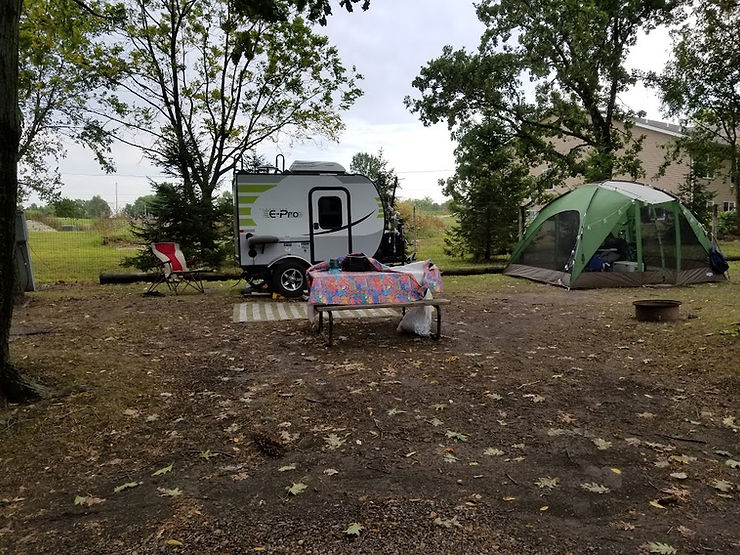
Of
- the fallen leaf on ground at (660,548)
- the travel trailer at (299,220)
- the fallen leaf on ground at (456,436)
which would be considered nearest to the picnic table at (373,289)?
the fallen leaf on ground at (456,436)

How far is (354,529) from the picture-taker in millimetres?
2408

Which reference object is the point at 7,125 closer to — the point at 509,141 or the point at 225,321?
the point at 225,321

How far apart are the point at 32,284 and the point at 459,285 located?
361 inches

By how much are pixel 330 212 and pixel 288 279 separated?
5.04 ft

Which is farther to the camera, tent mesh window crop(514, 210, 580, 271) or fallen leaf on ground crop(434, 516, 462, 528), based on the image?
tent mesh window crop(514, 210, 580, 271)

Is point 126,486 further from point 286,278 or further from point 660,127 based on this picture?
point 660,127

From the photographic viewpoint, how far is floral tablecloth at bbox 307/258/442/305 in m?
6.12

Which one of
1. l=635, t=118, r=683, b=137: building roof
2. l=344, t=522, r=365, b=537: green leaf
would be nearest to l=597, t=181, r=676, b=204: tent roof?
l=344, t=522, r=365, b=537: green leaf

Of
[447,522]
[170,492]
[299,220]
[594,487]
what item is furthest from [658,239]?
[170,492]

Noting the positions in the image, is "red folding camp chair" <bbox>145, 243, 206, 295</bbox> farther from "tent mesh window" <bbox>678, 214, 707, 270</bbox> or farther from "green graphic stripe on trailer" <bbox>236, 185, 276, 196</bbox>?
"tent mesh window" <bbox>678, 214, 707, 270</bbox>

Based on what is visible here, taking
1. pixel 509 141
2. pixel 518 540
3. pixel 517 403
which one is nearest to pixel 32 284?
pixel 517 403

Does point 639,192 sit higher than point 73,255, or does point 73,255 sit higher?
point 639,192

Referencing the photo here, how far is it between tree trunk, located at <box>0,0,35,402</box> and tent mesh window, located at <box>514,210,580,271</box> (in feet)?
33.6

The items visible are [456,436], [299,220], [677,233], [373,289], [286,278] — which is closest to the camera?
[456,436]
